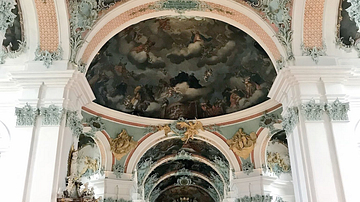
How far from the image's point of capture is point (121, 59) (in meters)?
17.2

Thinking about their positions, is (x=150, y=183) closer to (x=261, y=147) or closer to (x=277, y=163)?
(x=277, y=163)

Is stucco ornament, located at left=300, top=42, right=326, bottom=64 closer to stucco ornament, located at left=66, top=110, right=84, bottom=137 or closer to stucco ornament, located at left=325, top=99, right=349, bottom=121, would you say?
stucco ornament, located at left=325, top=99, right=349, bottom=121

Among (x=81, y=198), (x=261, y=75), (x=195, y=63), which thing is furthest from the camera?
(x=195, y=63)

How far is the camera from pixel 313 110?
10180mm

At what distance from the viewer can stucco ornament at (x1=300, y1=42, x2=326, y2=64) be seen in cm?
1083

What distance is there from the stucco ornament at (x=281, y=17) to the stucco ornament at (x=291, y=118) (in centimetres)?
149

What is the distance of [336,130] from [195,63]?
30.6ft

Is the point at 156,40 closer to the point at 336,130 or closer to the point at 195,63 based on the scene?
the point at 195,63

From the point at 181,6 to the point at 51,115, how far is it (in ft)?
17.8

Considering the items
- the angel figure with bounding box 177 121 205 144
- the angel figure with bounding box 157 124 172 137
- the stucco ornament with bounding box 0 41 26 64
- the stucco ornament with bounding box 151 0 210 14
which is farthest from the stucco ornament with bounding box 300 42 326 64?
the angel figure with bounding box 157 124 172 137

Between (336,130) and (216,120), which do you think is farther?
(216,120)

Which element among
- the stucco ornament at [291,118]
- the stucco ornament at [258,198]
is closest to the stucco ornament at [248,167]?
the stucco ornament at [258,198]

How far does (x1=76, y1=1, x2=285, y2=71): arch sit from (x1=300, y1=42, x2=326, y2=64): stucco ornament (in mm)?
582

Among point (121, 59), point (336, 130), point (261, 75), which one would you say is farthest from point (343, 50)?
point (121, 59)
